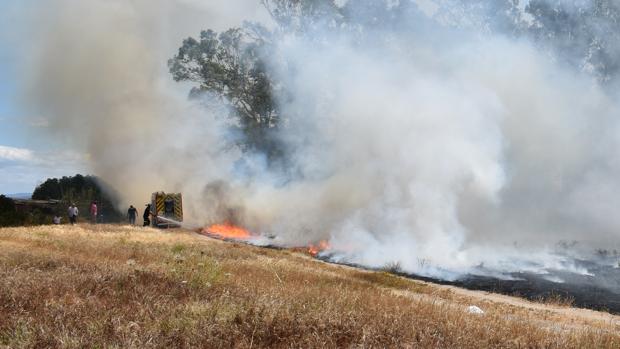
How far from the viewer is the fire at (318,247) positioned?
83.3 ft

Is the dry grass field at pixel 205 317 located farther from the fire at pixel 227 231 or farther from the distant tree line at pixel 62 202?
the fire at pixel 227 231

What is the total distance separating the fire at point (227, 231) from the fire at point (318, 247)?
7161 mm

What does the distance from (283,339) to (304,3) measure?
36133 mm

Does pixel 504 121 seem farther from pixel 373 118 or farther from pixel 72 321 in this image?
pixel 72 321

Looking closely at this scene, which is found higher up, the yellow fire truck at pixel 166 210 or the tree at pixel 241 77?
the tree at pixel 241 77

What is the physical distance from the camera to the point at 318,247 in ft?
87.7

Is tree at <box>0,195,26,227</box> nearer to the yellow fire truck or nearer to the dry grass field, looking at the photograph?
the yellow fire truck

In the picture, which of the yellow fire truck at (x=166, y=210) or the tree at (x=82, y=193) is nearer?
the yellow fire truck at (x=166, y=210)

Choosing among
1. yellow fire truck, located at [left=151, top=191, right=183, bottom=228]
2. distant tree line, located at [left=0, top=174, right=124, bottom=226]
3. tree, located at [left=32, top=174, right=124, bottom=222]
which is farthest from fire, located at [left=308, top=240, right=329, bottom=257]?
tree, located at [left=32, top=174, right=124, bottom=222]

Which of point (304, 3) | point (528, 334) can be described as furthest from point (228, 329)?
point (304, 3)

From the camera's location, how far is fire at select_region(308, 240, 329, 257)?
25405 millimetres

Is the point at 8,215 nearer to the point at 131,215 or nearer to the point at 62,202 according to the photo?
the point at 131,215

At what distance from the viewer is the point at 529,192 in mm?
31875

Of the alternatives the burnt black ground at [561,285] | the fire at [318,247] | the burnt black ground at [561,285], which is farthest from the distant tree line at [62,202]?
the burnt black ground at [561,285]
